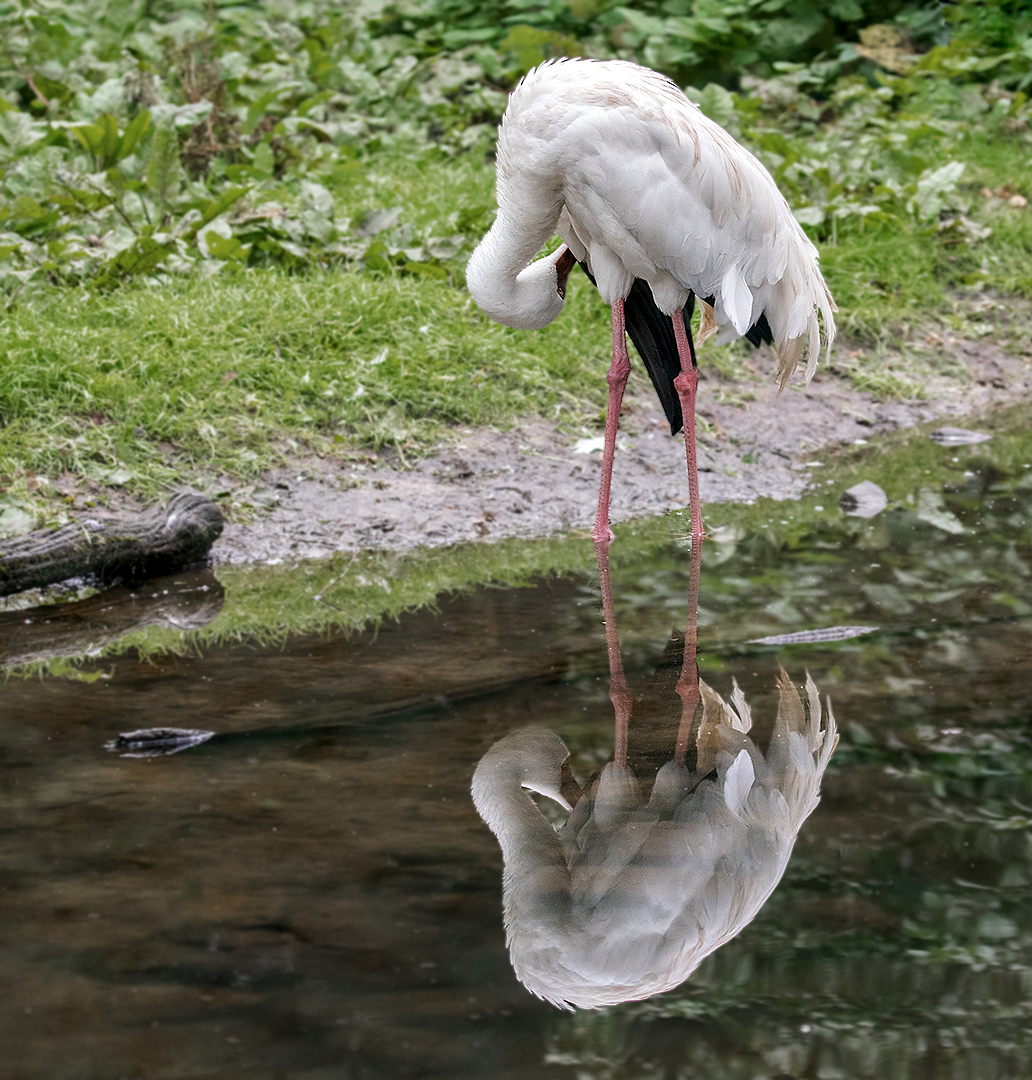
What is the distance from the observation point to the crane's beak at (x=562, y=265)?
14.9 ft

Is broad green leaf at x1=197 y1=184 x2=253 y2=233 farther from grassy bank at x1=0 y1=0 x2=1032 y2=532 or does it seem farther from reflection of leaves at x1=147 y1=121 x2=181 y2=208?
reflection of leaves at x1=147 y1=121 x2=181 y2=208

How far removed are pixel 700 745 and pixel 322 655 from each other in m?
1.15

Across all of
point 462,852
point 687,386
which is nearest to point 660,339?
point 687,386

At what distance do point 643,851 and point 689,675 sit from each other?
3.06ft

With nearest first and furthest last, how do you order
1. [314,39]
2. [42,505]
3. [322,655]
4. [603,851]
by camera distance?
[603,851], [322,655], [42,505], [314,39]

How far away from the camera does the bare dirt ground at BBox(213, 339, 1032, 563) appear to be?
462cm

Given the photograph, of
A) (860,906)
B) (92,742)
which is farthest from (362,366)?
(860,906)

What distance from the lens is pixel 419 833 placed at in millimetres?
2564

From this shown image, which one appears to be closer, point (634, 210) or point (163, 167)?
point (634, 210)

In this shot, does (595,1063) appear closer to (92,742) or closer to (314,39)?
(92,742)

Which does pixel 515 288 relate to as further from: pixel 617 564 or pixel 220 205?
pixel 220 205

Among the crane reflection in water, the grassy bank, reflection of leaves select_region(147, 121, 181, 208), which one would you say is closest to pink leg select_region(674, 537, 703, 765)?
the crane reflection in water

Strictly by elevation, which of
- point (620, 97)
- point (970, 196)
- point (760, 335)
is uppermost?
point (620, 97)

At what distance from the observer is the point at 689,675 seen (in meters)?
3.36
